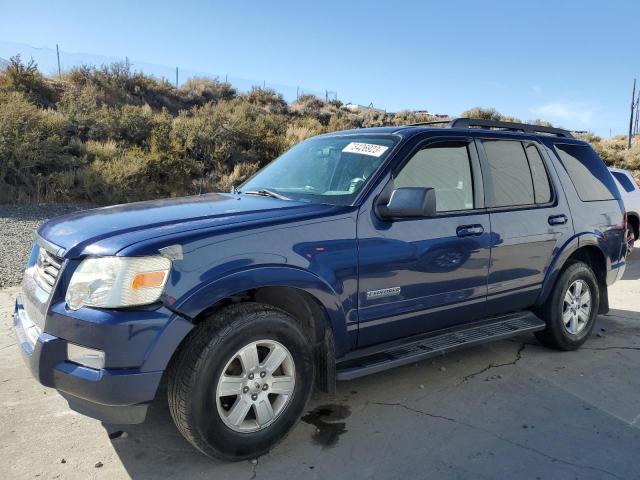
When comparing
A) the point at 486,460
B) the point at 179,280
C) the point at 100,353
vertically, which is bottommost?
the point at 486,460

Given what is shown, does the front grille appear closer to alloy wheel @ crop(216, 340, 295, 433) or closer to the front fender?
the front fender

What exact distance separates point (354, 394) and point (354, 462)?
0.95 metres

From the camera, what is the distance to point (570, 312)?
500 centimetres

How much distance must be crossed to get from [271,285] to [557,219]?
2.89 metres

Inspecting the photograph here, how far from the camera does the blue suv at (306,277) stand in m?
2.76

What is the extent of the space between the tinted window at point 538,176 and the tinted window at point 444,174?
82 cm

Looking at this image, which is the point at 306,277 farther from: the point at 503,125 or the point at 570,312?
the point at 570,312

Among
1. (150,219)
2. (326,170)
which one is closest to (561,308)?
(326,170)

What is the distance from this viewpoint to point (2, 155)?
11961 millimetres

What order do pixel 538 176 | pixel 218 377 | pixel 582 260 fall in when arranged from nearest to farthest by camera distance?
1. pixel 218 377
2. pixel 538 176
3. pixel 582 260

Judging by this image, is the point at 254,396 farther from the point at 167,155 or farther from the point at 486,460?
the point at 167,155

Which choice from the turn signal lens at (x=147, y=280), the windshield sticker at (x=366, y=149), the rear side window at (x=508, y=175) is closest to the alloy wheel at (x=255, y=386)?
the turn signal lens at (x=147, y=280)

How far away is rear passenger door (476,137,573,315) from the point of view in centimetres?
431

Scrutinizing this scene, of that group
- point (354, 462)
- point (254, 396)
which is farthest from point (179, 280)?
point (354, 462)
